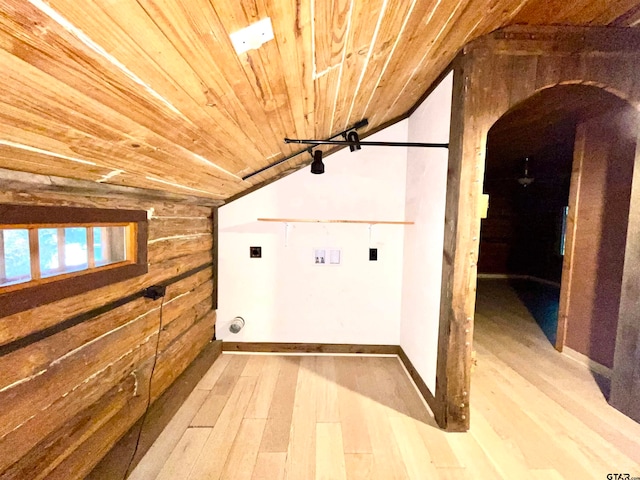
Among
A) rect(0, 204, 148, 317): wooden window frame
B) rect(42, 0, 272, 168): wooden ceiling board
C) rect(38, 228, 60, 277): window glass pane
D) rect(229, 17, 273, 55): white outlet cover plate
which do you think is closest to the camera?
rect(42, 0, 272, 168): wooden ceiling board

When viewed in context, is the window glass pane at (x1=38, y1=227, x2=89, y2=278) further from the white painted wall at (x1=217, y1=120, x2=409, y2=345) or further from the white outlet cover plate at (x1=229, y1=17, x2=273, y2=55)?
the white painted wall at (x1=217, y1=120, x2=409, y2=345)

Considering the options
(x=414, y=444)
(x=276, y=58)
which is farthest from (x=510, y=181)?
(x=276, y=58)

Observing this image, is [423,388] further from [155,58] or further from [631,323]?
[155,58]

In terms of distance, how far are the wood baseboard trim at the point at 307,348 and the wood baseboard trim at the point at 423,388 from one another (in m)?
0.20

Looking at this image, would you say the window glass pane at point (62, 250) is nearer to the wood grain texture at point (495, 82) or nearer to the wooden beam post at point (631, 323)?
the wood grain texture at point (495, 82)

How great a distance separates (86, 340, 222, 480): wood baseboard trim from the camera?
1.51 m

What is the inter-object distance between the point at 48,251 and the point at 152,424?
1.27m

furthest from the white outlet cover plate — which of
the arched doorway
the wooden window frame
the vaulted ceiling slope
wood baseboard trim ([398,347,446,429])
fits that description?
wood baseboard trim ([398,347,446,429])

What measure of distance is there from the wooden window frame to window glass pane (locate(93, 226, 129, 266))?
0.04 m

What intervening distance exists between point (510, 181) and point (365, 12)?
7.14 m

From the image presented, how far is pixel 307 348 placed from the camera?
2969 mm

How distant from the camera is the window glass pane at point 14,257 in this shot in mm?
1080

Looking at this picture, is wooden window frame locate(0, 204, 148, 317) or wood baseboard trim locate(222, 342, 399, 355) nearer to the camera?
wooden window frame locate(0, 204, 148, 317)

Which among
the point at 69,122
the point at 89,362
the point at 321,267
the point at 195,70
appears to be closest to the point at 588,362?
the point at 321,267
